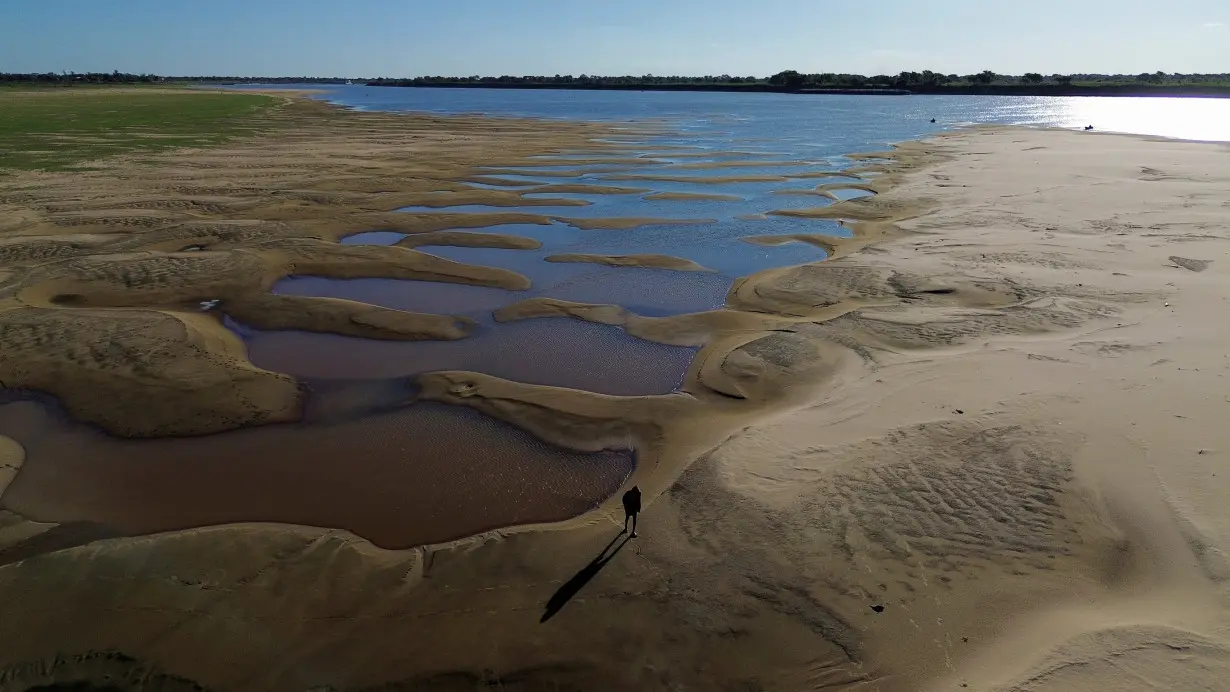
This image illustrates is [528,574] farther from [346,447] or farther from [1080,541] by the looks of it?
[1080,541]

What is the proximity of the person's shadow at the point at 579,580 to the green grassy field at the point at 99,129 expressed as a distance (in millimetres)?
41750

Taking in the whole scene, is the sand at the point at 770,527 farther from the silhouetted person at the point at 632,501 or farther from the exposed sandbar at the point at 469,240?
the exposed sandbar at the point at 469,240

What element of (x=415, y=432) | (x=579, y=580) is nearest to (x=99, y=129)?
(x=415, y=432)

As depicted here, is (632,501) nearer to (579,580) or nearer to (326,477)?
(579,580)

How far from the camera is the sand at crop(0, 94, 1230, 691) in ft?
23.4

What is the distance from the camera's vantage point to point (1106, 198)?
30.5 meters

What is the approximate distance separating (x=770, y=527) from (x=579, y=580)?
2755 millimetres

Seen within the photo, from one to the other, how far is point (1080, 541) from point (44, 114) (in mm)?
89532

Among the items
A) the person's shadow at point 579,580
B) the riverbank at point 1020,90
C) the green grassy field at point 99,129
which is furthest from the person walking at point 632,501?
the riverbank at point 1020,90

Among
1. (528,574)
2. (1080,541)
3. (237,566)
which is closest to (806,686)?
(528,574)

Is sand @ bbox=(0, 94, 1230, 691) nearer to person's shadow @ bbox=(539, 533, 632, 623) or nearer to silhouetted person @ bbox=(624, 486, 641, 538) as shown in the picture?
person's shadow @ bbox=(539, 533, 632, 623)

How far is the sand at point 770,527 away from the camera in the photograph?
7.12 meters

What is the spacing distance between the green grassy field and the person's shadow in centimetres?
4175

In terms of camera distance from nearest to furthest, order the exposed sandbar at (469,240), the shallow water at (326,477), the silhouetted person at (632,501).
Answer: the silhouetted person at (632,501), the shallow water at (326,477), the exposed sandbar at (469,240)
